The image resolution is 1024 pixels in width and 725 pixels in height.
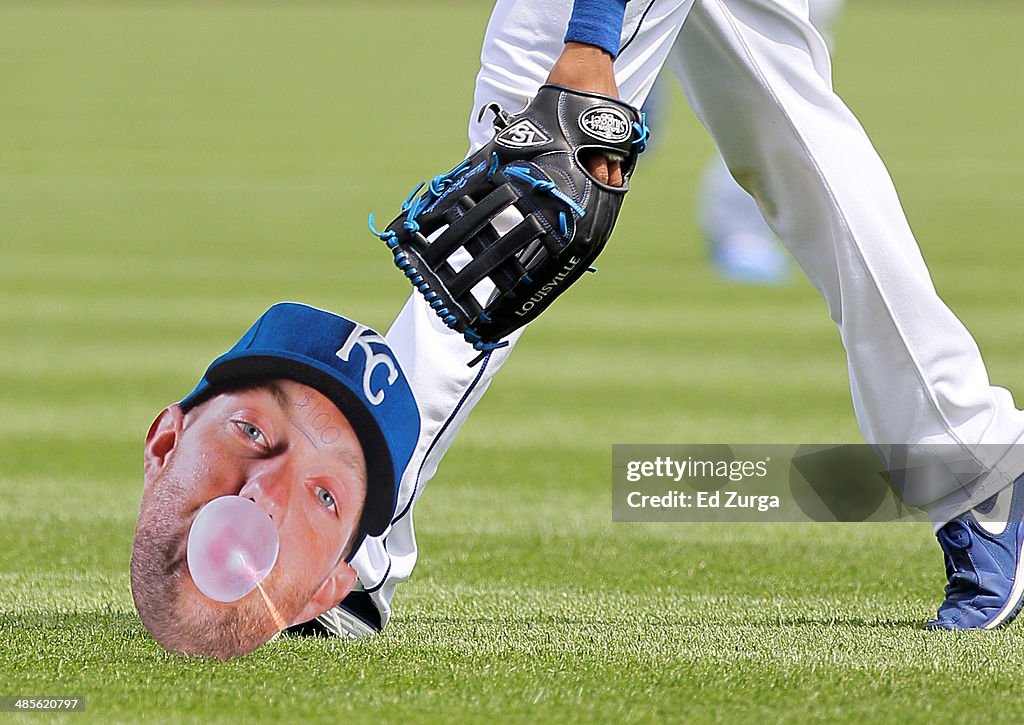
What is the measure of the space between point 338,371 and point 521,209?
14.1 inches

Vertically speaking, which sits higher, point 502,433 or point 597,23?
point 597,23

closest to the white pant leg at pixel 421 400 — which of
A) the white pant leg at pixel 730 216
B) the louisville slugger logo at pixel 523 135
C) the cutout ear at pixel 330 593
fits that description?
the cutout ear at pixel 330 593

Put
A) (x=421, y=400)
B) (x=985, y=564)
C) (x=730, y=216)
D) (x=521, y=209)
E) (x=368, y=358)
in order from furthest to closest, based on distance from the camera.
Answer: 1. (x=730, y=216)
2. (x=985, y=564)
3. (x=421, y=400)
4. (x=368, y=358)
5. (x=521, y=209)

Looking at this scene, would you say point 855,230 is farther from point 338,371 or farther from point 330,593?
point 330,593

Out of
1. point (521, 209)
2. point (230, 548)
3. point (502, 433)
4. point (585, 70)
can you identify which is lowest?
point (502, 433)

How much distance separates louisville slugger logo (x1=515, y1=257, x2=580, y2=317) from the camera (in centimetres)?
252

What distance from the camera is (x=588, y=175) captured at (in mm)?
2486

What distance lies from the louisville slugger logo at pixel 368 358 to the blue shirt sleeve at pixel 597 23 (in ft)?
1.72

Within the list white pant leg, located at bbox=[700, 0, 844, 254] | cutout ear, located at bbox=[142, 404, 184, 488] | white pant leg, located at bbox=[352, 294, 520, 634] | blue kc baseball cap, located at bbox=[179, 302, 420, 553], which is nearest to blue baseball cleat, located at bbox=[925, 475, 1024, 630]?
white pant leg, located at bbox=[352, 294, 520, 634]

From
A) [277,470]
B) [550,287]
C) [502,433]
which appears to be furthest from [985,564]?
[502,433]

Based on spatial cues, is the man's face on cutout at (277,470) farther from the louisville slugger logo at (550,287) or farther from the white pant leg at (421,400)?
the louisville slugger logo at (550,287)

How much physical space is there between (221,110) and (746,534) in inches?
611

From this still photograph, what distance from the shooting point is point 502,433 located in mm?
5188

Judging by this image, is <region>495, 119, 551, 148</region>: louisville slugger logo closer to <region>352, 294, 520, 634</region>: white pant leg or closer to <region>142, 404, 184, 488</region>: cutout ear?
<region>352, 294, 520, 634</region>: white pant leg
